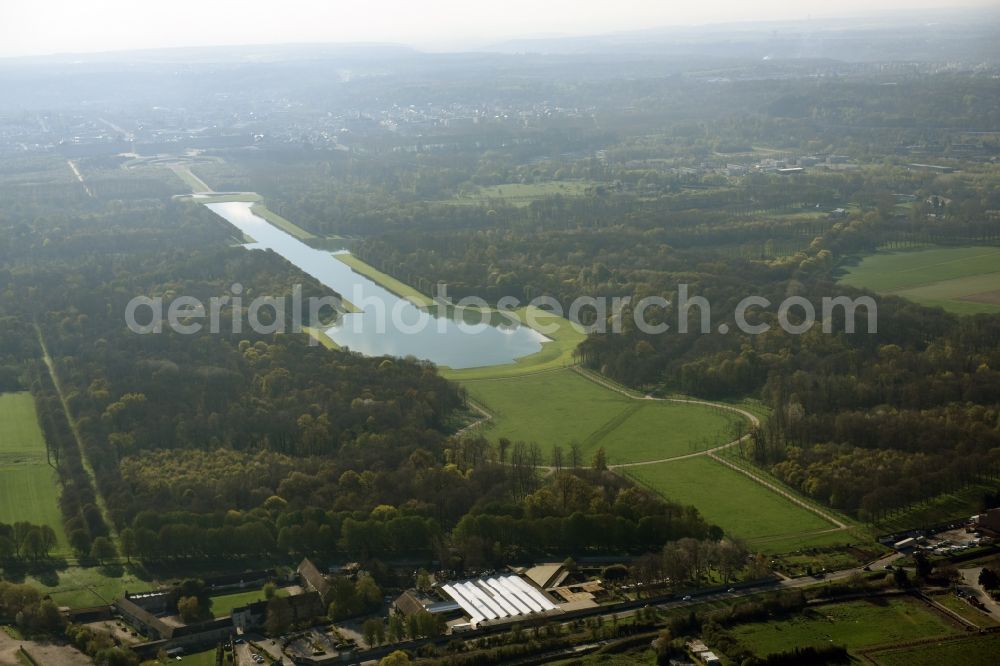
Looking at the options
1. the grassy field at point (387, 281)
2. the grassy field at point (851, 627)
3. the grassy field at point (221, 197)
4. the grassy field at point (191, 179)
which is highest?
the grassy field at point (191, 179)

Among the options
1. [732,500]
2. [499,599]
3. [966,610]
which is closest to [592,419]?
[732,500]

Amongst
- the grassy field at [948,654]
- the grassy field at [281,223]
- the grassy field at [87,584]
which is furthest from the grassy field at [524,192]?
the grassy field at [948,654]

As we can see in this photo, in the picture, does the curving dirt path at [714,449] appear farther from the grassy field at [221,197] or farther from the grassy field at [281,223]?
the grassy field at [221,197]

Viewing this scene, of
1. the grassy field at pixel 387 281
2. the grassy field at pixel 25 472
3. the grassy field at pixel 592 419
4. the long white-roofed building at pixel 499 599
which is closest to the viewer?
the long white-roofed building at pixel 499 599

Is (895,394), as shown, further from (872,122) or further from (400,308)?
(872,122)

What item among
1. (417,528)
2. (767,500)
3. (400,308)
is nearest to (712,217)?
(400,308)

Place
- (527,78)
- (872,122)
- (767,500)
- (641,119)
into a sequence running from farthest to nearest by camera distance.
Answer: (527,78)
(641,119)
(872,122)
(767,500)

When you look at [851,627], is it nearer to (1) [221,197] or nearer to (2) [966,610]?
(2) [966,610]
